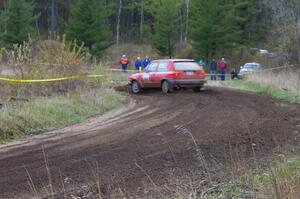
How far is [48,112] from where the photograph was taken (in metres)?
13.0

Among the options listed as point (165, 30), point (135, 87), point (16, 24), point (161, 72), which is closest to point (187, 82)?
point (161, 72)

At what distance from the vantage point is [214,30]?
155ft

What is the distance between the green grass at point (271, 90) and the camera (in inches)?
758

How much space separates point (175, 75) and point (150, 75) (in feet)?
5.15

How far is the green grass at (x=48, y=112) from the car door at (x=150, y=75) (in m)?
5.61

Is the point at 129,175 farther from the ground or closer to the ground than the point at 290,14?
closer to the ground

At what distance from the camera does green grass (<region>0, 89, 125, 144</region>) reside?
11188 mm

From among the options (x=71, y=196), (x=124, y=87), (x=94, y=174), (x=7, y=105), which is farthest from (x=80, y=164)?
(x=124, y=87)

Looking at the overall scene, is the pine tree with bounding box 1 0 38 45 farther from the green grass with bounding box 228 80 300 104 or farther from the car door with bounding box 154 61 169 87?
the car door with bounding box 154 61 169 87

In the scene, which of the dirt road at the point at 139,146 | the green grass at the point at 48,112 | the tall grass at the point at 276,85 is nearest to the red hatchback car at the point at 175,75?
the tall grass at the point at 276,85

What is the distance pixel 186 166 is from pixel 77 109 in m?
7.18

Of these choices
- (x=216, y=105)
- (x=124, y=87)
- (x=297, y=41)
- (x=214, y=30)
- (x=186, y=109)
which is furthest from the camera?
(x=214, y=30)

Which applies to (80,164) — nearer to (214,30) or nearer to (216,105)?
(216,105)

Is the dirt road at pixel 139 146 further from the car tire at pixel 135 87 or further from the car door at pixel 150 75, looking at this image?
the car tire at pixel 135 87
